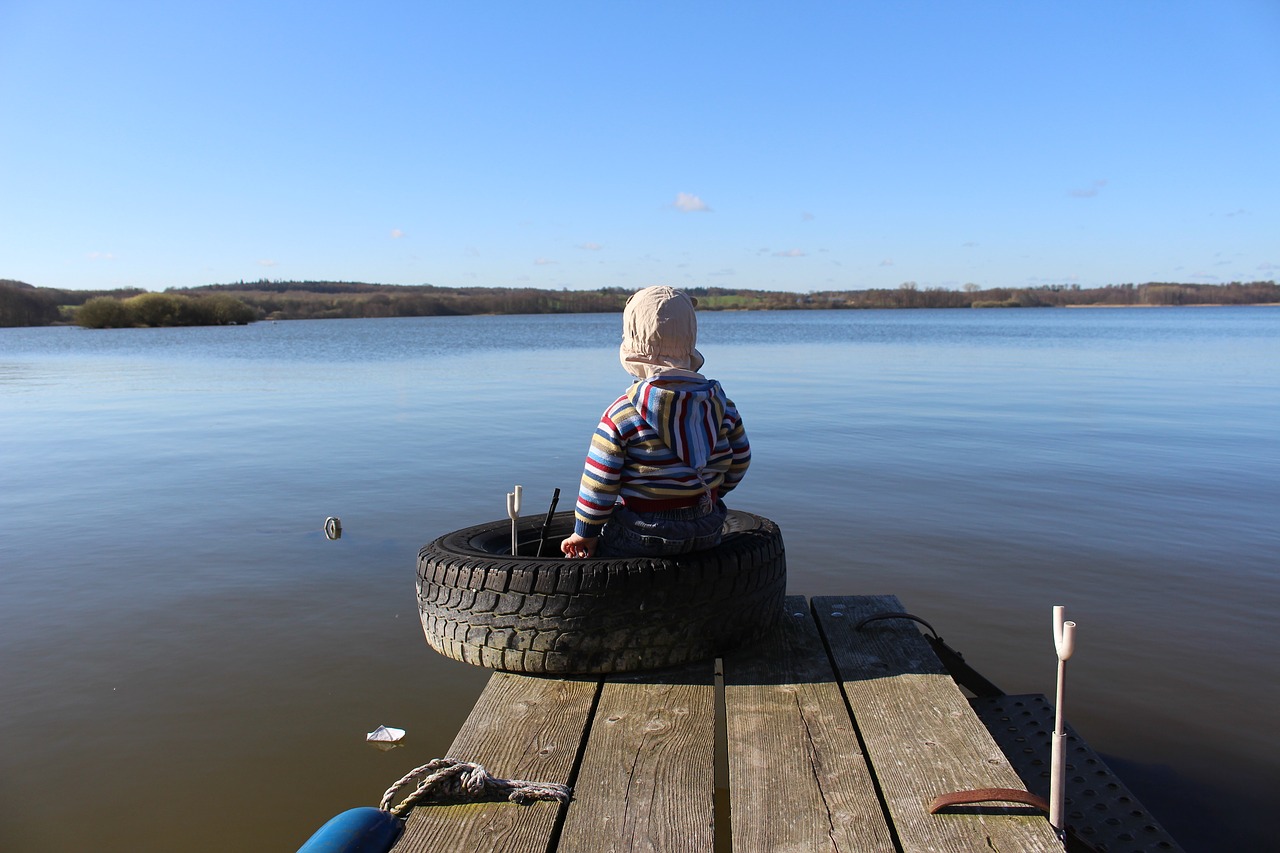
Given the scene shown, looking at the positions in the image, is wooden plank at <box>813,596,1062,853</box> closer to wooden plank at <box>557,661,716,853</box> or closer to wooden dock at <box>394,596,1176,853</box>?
wooden dock at <box>394,596,1176,853</box>

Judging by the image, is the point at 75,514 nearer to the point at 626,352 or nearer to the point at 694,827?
the point at 626,352

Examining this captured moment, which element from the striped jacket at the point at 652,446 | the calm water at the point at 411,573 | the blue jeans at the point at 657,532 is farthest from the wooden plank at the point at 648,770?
the calm water at the point at 411,573

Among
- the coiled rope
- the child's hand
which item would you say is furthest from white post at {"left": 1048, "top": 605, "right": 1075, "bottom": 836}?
the child's hand

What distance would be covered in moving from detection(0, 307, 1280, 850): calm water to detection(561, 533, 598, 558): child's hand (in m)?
1.26

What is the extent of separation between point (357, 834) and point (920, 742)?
79.8 inches

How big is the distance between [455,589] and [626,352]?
4.36 ft

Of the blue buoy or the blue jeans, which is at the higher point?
the blue jeans

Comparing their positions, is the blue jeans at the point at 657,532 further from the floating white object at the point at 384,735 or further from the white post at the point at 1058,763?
the white post at the point at 1058,763

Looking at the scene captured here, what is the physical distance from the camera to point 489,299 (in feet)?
395

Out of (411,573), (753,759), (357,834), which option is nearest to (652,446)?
(753,759)

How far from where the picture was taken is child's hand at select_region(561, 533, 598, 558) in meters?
4.23

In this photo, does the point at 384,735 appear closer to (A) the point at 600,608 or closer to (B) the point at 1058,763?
(A) the point at 600,608

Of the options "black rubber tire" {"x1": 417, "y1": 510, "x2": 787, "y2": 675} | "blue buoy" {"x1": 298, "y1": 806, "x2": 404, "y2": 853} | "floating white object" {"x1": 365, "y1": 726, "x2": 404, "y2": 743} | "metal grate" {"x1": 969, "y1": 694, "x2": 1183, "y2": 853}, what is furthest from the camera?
"floating white object" {"x1": 365, "y1": 726, "x2": 404, "y2": 743}

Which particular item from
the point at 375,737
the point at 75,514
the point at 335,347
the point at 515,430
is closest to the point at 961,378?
the point at 515,430
